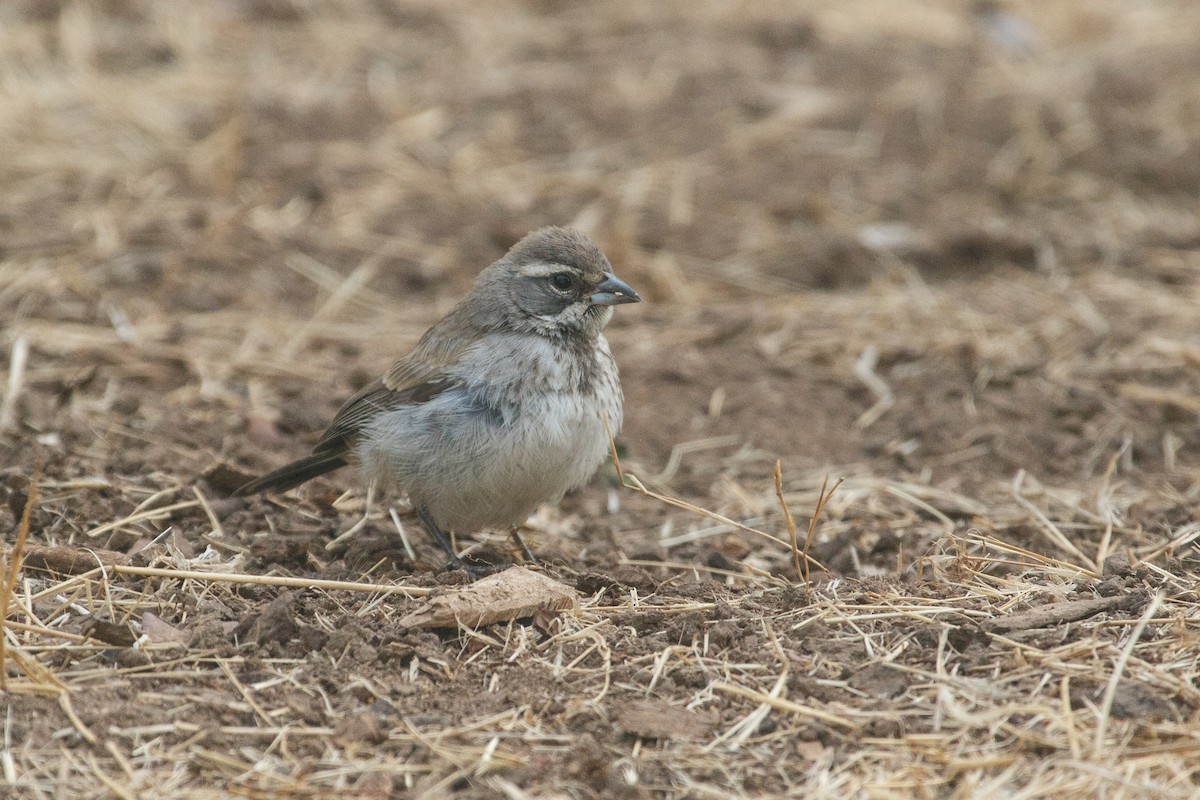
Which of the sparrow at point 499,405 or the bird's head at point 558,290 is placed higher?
the bird's head at point 558,290

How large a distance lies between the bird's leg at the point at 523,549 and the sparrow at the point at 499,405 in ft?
0.56

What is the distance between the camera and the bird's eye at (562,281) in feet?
19.7

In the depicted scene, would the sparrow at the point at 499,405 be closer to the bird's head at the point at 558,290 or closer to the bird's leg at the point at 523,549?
the bird's head at the point at 558,290

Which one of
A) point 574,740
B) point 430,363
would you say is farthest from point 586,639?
point 430,363

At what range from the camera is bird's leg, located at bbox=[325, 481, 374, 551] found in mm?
5954

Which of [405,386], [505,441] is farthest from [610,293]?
[405,386]

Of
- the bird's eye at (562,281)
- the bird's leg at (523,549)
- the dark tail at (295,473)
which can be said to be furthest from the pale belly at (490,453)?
the bird's eye at (562,281)

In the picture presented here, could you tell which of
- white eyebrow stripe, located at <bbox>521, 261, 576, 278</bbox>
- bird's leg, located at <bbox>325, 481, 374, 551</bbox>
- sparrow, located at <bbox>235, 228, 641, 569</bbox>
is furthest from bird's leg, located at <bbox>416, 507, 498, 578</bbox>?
white eyebrow stripe, located at <bbox>521, 261, 576, 278</bbox>

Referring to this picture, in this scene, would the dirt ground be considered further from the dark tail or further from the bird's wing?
the bird's wing

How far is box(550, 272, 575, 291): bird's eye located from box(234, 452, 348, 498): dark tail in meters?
1.20

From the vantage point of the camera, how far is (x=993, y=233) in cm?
937

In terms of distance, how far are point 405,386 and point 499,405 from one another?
553 mm

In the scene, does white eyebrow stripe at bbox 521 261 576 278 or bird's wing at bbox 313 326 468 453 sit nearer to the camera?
bird's wing at bbox 313 326 468 453

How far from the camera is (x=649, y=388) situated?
7.89 metres
